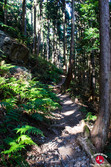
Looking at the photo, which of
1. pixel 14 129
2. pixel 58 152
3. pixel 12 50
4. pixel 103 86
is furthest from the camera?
pixel 12 50

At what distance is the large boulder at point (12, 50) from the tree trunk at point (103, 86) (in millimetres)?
6190

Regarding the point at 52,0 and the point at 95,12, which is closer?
the point at 95,12

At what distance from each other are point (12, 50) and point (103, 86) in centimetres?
694

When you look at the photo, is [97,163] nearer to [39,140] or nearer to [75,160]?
[75,160]

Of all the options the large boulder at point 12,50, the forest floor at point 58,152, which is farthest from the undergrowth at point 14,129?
the large boulder at point 12,50

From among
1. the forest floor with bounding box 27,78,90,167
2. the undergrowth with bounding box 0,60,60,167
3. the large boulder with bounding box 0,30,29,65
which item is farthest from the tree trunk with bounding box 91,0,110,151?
the large boulder with bounding box 0,30,29,65

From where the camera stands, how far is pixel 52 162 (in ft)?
8.96

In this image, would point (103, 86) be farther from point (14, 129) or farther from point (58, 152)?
point (14, 129)

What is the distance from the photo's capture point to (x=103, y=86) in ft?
12.8

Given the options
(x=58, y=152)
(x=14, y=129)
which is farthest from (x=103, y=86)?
(x=14, y=129)

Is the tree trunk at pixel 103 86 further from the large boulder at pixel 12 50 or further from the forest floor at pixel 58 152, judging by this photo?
the large boulder at pixel 12 50

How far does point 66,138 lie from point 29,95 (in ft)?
6.64

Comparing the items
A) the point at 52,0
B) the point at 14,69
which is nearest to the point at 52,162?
the point at 14,69

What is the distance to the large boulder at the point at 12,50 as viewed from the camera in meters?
7.82
